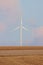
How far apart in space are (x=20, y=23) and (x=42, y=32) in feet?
0.63

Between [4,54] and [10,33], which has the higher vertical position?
[10,33]

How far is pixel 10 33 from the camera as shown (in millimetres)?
1010

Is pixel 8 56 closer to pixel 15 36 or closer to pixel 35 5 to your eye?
pixel 15 36

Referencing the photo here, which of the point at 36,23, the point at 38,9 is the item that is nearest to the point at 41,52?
the point at 36,23

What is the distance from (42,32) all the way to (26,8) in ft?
0.75

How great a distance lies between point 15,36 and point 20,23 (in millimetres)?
109

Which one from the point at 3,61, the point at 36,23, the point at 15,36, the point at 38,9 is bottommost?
the point at 3,61

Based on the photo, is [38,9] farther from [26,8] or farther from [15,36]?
[15,36]

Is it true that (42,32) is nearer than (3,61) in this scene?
No

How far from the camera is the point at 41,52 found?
97 centimetres

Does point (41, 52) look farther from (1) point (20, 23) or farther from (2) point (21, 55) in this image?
(1) point (20, 23)

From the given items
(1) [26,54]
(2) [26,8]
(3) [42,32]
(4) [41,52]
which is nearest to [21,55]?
(1) [26,54]

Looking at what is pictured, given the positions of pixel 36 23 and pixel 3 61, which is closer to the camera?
pixel 3 61

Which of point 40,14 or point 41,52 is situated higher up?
point 40,14
